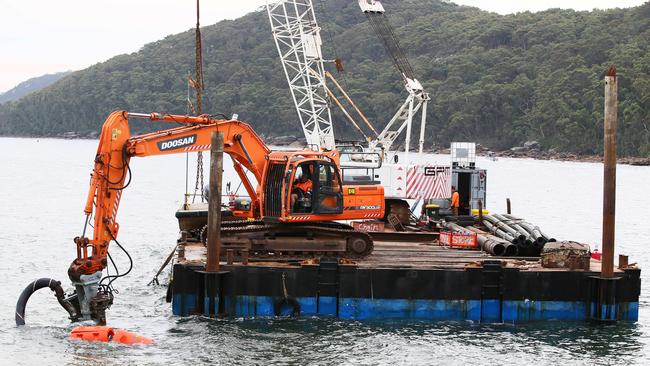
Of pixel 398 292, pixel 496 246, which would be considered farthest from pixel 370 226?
pixel 398 292

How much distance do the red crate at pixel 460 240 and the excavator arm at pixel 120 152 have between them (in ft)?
20.5

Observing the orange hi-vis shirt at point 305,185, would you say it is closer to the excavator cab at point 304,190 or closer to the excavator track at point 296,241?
the excavator cab at point 304,190

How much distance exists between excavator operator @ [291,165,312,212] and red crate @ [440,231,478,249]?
5.33 m

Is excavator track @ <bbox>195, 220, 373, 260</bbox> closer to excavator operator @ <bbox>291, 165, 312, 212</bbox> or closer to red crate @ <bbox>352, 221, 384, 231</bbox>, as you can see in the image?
excavator operator @ <bbox>291, 165, 312, 212</bbox>

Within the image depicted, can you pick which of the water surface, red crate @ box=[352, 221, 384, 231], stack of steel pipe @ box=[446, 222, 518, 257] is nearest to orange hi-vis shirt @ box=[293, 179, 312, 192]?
the water surface

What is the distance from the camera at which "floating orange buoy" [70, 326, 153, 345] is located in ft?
73.0

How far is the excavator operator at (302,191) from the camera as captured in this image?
24.9 metres

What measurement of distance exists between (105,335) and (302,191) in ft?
20.1

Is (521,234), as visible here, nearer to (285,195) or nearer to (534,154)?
(285,195)

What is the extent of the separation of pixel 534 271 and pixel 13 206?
49777 millimetres

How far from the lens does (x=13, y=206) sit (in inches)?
2601

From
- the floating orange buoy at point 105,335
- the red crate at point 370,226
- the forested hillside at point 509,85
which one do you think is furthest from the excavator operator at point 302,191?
the forested hillside at point 509,85

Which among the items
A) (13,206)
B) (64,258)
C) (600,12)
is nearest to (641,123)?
(600,12)

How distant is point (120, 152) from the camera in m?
22.8
